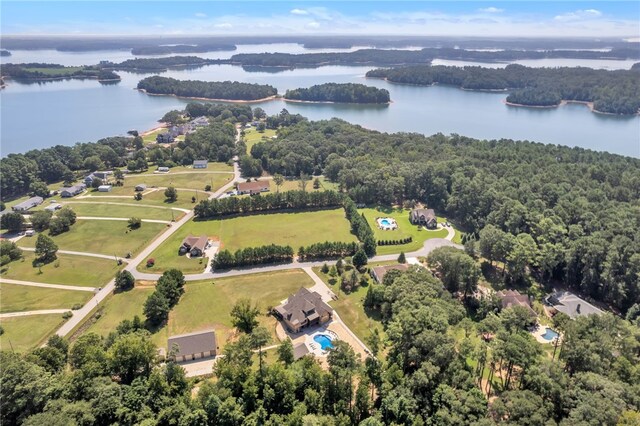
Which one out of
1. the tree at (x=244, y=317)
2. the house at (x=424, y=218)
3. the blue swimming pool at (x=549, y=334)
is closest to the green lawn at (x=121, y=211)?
the tree at (x=244, y=317)

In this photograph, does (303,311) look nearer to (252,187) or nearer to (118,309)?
(118,309)

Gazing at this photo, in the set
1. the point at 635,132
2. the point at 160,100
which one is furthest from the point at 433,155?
the point at 160,100

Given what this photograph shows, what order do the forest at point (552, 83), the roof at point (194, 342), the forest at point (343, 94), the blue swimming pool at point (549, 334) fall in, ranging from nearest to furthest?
the roof at point (194, 342) → the blue swimming pool at point (549, 334) → the forest at point (552, 83) → the forest at point (343, 94)

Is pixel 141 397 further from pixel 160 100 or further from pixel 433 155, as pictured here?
pixel 160 100

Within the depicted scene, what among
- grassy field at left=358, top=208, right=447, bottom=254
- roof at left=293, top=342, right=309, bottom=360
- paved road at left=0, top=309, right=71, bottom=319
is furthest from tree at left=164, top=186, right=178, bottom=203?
roof at left=293, top=342, right=309, bottom=360

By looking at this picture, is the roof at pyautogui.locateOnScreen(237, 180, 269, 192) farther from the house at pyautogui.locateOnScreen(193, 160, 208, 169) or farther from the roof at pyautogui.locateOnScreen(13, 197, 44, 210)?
the roof at pyautogui.locateOnScreen(13, 197, 44, 210)

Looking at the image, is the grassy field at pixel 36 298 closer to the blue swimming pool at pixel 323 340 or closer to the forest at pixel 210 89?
the blue swimming pool at pixel 323 340
